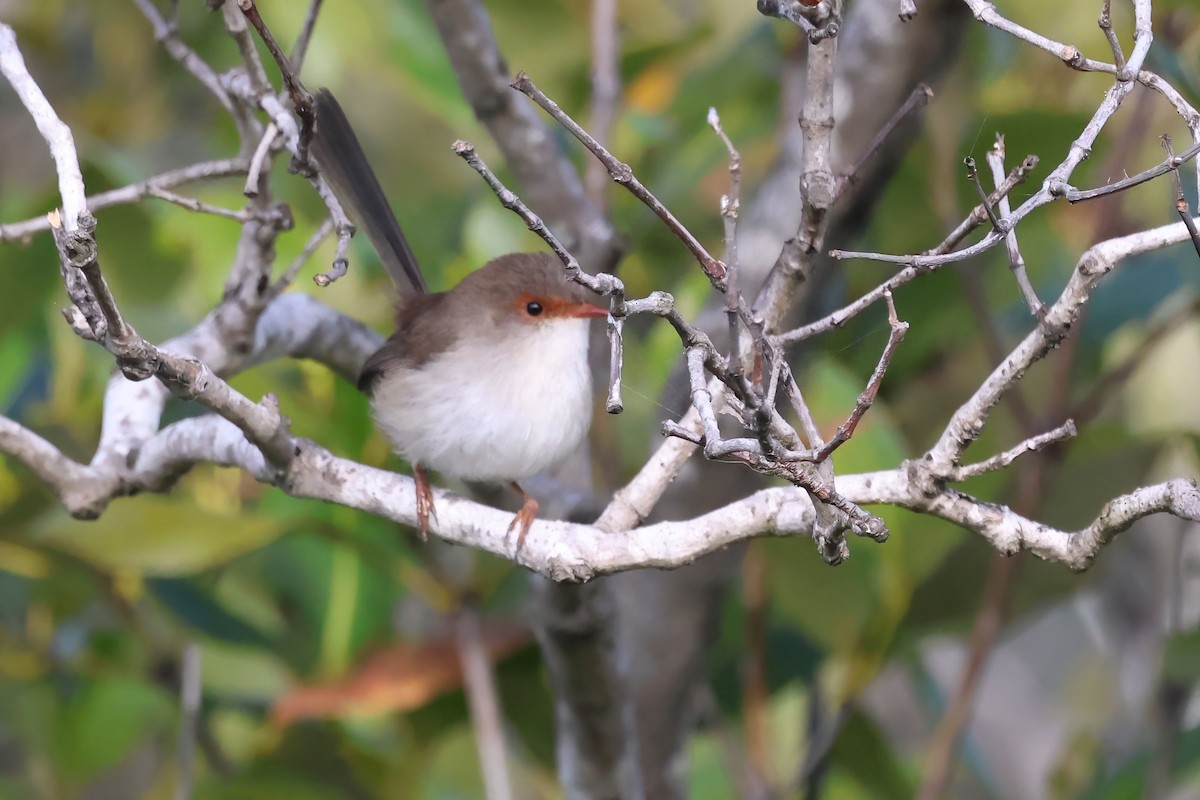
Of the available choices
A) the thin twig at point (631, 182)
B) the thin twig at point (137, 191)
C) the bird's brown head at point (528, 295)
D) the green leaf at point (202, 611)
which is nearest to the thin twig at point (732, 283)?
the thin twig at point (631, 182)

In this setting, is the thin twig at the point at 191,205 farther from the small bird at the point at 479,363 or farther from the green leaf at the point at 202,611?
the green leaf at the point at 202,611

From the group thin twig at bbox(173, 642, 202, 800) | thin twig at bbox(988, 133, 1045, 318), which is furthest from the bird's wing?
thin twig at bbox(988, 133, 1045, 318)

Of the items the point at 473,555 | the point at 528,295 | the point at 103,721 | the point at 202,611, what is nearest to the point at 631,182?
the point at 528,295

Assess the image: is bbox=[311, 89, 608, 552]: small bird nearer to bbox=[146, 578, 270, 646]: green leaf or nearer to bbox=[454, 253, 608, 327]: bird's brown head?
bbox=[454, 253, 608, 327]: bird's brown head

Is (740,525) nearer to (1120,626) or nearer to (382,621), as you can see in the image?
(382,621)

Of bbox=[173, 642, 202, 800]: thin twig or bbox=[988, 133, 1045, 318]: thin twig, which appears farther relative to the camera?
bbox=[173, 642, 202, 800]: thin twig

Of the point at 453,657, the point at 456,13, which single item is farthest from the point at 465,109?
the point at 453,657
